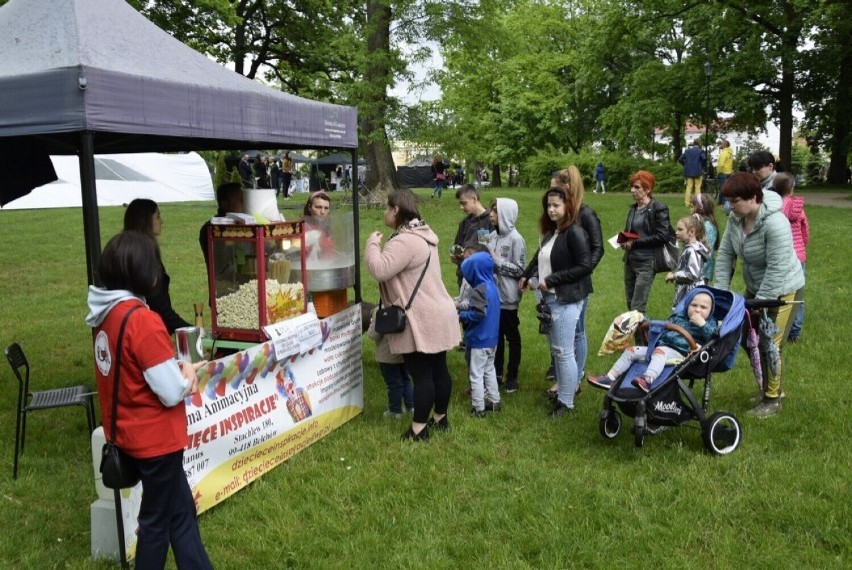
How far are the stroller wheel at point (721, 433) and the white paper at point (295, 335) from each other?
266 centimetres

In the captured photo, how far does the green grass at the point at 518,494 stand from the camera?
3490mm

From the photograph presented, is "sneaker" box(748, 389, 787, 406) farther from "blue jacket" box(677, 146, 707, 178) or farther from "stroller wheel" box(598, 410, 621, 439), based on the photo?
"blue jacket" box(677, 146, 707, 178)

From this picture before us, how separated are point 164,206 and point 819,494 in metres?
22.0

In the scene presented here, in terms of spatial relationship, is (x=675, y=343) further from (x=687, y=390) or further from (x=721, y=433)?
(x=721, y=433)

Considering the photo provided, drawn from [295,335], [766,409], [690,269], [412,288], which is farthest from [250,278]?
[766,409]

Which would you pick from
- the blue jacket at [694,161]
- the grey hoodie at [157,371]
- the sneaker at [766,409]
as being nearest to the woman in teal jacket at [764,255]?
the sneaker at [766,409]

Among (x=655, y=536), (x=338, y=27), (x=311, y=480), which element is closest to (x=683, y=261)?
(x=655, y=536)

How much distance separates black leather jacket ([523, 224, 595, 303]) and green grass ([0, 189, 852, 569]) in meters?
1.01

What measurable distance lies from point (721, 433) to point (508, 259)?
2187 mm

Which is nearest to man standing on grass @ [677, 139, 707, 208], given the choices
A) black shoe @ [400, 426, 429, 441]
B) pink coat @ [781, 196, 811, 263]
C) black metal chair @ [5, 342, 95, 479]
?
pink coat @ [781, 196, 811, 263]

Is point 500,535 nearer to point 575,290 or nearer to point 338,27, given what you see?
point 575,290

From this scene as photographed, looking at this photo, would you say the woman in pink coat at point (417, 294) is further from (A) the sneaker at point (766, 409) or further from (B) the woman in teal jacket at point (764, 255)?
(A) the sneaker at point (766, 409)

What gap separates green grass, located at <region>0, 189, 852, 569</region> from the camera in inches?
137

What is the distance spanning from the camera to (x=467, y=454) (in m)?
4.71
